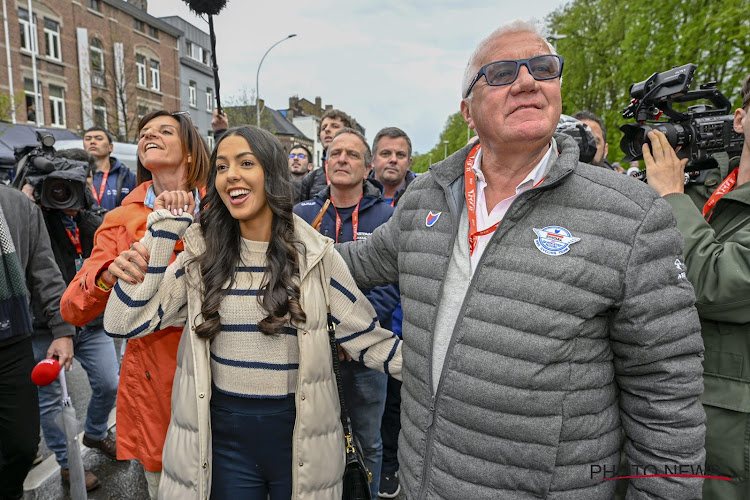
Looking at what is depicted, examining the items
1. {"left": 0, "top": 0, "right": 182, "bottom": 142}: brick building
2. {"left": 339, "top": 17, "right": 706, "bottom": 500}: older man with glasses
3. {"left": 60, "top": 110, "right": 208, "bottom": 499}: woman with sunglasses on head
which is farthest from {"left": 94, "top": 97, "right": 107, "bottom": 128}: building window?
{"left": 339, "top": 17, "right": 706, "bottom": 500}: older man with glasses


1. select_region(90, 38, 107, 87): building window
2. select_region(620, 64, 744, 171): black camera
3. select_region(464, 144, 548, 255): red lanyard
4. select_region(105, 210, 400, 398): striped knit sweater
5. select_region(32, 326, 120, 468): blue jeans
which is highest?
select_region(90, 38, 107, 87): building window

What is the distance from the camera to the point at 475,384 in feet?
4.76

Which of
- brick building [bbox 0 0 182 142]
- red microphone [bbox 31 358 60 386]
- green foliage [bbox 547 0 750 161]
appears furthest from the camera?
brick building [bbox 0 0 182 142]

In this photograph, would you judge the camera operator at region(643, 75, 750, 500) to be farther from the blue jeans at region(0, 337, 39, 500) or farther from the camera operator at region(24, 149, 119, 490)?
the camera operator at region(24, 149, 119, 490)

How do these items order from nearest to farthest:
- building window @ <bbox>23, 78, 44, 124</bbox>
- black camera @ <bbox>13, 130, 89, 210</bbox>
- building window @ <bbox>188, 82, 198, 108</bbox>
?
black camera @ <bbox>13, 130, 89, 210</bbox>
building window @ <bbox>23, 78, 44, 124</bbox>
building window @ <bbox>188, 82, 198, 108</bbox>

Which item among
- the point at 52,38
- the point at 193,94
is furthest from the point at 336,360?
the point at 193,94

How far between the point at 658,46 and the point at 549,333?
504 inches

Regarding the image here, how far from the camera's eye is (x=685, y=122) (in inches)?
79.7

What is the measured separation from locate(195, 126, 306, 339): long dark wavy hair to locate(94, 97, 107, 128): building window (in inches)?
990

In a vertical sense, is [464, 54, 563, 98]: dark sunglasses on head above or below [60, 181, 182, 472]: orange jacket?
above

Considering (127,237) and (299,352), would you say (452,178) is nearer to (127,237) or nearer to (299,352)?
(299,352)

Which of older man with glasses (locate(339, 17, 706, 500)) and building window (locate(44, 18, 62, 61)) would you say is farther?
building window (locate(44, 18, 62, 61))

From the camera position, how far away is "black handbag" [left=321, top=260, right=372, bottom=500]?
1980 millimetres

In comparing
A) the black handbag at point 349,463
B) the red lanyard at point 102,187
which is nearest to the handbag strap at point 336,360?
the black handbag at point 349,463
